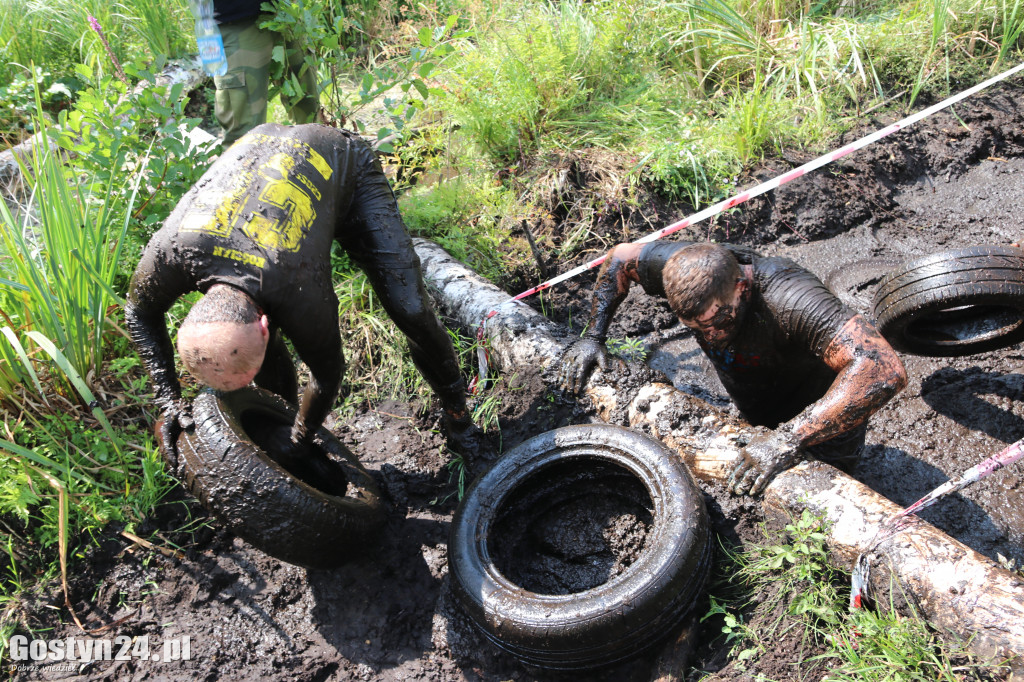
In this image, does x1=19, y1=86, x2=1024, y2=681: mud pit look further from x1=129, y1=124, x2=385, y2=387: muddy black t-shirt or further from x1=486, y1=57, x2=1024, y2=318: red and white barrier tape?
x1=129, y1=124, x2=385, y2=387: muddy black t-shirt

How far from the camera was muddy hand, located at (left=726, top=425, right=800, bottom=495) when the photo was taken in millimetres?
2697

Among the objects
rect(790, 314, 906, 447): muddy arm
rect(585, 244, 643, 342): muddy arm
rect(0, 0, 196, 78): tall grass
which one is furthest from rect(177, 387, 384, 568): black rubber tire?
rect(0, 0, 196, 78): tall grass

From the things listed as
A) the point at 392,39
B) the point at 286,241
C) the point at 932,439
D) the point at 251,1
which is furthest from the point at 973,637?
the point at 392,39

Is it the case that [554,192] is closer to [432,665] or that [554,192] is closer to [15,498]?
[432,665]

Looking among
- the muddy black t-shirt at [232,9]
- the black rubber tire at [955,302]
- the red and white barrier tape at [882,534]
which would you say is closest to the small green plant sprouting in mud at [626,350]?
the black rubber tire at [955,302]

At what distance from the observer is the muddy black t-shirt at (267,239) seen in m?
2.53

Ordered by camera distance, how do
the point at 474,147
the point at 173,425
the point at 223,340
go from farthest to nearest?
1. the point at 474,147
2. the point at 173,425
3. the point at 223,340

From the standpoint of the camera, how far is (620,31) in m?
5.73

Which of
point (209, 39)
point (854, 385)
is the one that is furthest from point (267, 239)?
point (209, 39)

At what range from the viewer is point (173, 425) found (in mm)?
2830

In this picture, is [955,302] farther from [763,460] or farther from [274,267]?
[274,267]

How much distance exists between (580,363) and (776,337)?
95 centimetres

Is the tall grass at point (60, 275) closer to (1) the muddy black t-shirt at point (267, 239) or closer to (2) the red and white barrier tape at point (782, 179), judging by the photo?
(1) the muddy black t-shirt at point (267, 239)

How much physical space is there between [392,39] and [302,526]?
5740 mm
